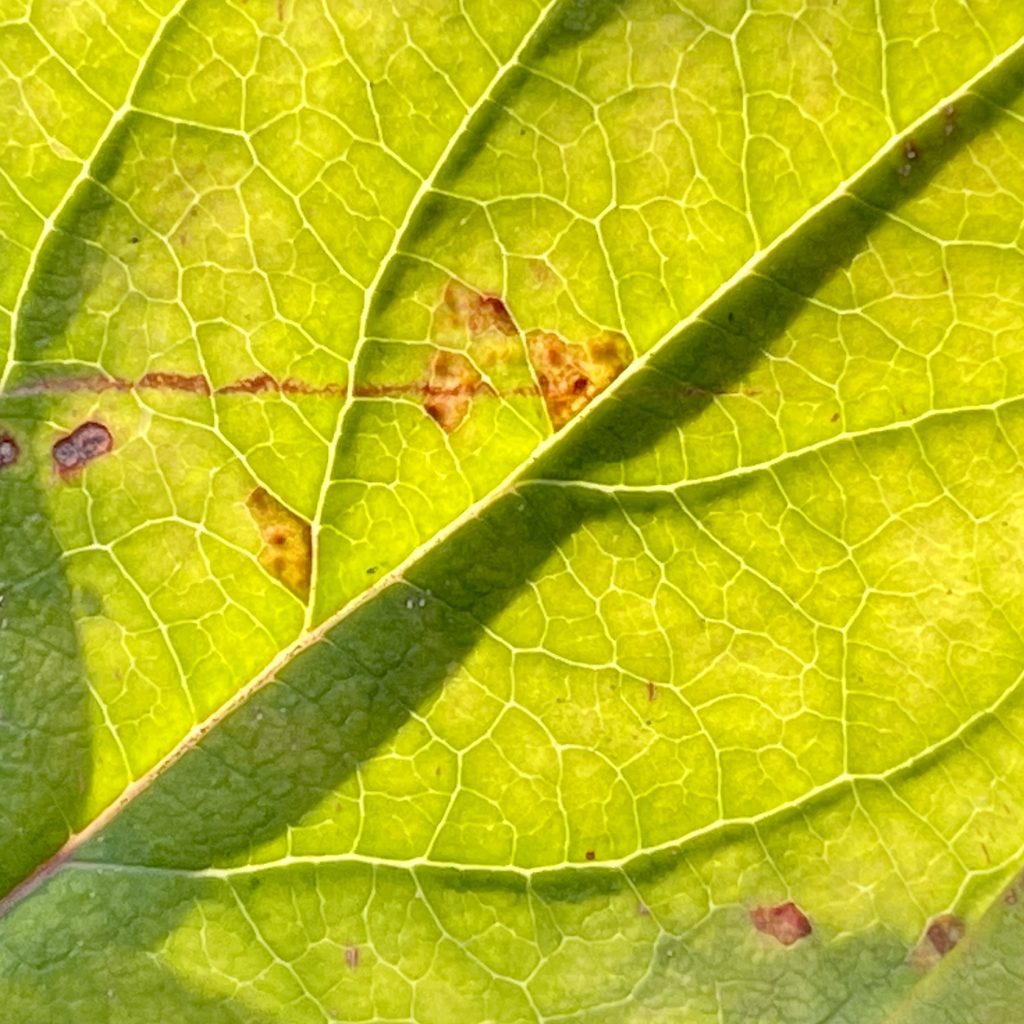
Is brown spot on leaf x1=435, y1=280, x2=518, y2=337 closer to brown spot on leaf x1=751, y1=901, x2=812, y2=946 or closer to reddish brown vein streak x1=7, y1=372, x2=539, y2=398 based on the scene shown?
reddish brown vein streak x1=7, y1=372, x2=539, y2=398

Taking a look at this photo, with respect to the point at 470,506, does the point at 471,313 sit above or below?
above

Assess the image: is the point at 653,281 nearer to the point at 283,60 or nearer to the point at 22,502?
the point at 283,60

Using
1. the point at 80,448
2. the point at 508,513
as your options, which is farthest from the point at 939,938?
the point at 80,448

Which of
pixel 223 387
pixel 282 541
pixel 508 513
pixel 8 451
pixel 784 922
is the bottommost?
pixel 784 922

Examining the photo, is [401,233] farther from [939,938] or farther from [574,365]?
[939,938]

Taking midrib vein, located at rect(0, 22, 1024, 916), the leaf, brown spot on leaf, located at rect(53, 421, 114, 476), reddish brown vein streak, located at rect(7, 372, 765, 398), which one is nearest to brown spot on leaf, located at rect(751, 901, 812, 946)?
the leaf

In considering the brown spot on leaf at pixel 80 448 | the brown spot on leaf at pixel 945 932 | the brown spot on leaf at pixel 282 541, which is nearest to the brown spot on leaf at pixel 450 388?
the brown spot on leaf at pixel 282 541
